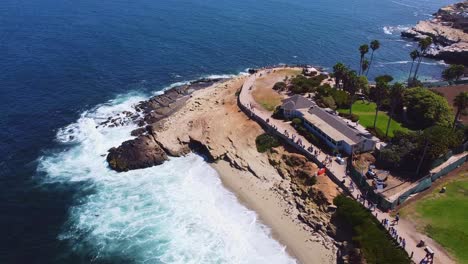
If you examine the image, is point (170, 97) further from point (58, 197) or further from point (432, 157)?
point (432, 157)

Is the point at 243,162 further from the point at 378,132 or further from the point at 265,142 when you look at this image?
the point at 378,132

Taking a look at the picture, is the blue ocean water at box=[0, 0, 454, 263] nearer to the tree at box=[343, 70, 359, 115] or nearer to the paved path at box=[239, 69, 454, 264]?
the paved path at box=[239, 69, 454, 264]

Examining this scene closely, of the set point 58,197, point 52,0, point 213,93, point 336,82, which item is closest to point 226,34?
point 213,93

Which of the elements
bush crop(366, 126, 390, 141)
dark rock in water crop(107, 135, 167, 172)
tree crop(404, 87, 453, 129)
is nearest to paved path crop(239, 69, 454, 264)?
bush crop(366, 126, 390, 141)

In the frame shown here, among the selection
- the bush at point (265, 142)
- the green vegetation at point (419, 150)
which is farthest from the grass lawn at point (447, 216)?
the bush at point (265, 142)

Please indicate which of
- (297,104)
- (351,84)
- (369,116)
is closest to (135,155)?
(297,104)

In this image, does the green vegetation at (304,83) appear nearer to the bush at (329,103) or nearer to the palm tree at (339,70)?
the palm tree at (339,70)
